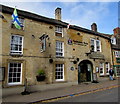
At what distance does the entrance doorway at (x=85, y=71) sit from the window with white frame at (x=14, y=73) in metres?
7.44

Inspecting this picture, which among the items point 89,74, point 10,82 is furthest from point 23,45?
point 89,74

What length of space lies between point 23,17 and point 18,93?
285 inches

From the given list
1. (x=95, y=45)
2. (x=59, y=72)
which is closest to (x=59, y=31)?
(x=59, y=72)

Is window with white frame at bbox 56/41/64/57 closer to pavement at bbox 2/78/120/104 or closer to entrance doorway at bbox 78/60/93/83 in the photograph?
entrance doorway at bbox 78/60/93/83

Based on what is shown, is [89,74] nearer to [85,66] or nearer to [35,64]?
[85,66]

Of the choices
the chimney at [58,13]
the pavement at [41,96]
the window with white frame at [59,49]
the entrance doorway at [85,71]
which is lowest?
the pavement at [41,96]

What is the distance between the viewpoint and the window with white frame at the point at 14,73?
9.34 meters

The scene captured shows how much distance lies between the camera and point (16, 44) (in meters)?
10.0

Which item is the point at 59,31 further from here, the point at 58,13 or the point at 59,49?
the point at 58,13

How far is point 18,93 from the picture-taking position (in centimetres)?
924

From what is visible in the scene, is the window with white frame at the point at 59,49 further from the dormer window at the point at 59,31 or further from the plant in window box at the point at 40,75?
the plant in window box at the point at 40,75

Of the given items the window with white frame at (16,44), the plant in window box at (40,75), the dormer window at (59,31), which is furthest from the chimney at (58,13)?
the plant in window box at (40,75)

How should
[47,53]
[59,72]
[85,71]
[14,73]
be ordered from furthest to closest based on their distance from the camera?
[85,71] → [59,72] → [47,53] → [14,73]

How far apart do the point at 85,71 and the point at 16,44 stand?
945cm
